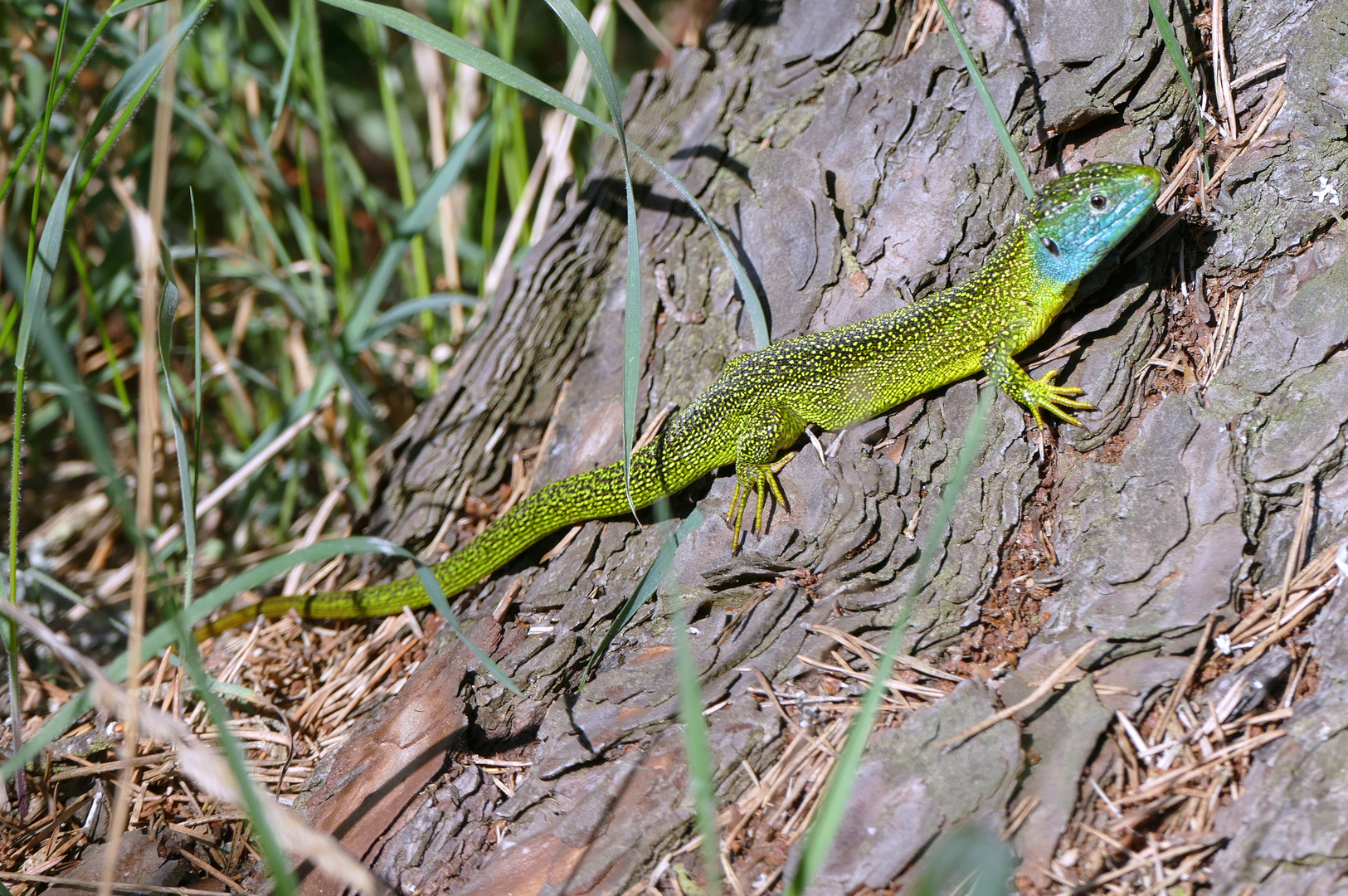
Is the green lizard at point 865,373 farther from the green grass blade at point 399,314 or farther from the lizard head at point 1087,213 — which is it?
the green grass blade at point 399,314

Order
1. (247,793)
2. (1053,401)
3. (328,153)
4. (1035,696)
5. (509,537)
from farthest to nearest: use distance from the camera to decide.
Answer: (328,153)
(509,537)
(1053,401)
(1035,696)
(247,793)

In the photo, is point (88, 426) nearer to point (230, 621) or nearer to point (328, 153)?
point (230, 621)

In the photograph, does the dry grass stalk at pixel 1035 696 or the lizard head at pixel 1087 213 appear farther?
the lizard head at pixel 1087 213

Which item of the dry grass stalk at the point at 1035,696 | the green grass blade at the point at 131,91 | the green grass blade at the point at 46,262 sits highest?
the green grass blade at the point at 131,91

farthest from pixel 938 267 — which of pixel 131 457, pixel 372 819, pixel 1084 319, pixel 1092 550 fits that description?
pixel 131 457

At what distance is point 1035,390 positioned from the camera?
2891 millimetres

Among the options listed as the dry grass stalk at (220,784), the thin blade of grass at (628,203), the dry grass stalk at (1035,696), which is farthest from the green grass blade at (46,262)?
the dry grass stalk at (1035,696)

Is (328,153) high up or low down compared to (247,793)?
up

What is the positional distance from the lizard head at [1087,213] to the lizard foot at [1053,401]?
45 centimetres

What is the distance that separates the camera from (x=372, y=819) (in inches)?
106

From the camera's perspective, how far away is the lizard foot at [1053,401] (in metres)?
2.84

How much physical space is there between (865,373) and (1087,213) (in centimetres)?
92

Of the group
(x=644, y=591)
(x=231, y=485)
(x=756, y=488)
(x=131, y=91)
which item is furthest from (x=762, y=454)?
(x=231, y=485)

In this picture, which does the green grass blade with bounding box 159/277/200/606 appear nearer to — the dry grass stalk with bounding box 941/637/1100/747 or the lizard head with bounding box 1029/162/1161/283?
the dry grass stalk with bounding box 941/637/1100/747
